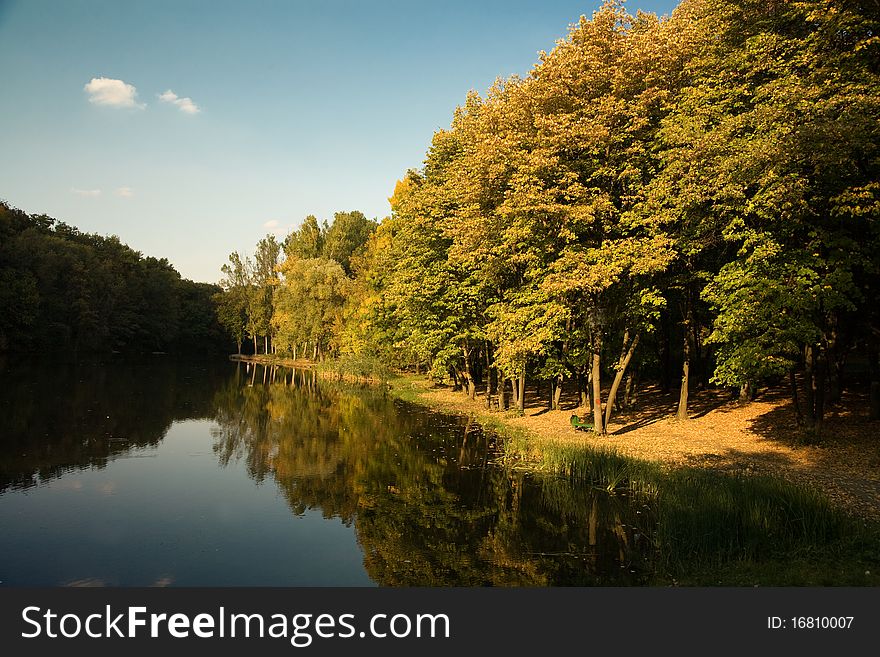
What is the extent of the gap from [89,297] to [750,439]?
290ft

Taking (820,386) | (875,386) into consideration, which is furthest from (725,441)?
(875,386)

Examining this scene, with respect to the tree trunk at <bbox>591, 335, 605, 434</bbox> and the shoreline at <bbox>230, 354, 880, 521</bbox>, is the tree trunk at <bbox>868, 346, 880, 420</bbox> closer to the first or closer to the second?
the shoreline at <bbox>230, 354, 880, 521</bbox>

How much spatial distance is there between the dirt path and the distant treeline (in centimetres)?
6723

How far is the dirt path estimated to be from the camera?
47.5 feet

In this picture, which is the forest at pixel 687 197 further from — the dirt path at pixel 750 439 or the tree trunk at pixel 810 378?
the dirt path at pixel 750 439

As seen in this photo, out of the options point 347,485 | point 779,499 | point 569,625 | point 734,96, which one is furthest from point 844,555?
point 734,96

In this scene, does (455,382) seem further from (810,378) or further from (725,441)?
(810,378)

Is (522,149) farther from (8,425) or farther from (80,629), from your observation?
(8,425)

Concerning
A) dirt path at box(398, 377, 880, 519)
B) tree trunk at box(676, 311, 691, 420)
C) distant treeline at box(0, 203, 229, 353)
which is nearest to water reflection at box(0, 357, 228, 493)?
dirt path at box(398, 377, 880, 519)

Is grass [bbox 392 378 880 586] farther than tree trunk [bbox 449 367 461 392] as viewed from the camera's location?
No

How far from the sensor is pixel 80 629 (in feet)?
23.5

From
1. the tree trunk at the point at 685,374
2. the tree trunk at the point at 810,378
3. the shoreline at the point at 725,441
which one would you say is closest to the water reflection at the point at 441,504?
the shoreline at the point at 725,441

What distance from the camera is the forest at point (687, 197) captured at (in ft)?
49.4

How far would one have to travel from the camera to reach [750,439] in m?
20.2
